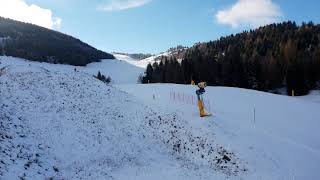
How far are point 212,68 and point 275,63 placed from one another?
605 inches

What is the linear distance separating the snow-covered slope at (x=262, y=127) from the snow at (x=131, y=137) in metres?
0.09

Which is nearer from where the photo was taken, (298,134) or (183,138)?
(183,138)

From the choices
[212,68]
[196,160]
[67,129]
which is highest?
[212,68]

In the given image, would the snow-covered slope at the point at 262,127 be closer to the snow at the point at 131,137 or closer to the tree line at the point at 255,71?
the snow at the point at 131,137

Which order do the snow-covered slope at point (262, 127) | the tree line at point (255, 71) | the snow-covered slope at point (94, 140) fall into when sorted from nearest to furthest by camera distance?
the snow-covered slope at point (94, 140)
the snow-covered slope at point (262, 127)
the tree line at point (255, 71)

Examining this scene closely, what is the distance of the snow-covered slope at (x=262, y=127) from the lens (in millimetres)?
28125

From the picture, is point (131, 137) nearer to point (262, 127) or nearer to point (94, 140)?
point (94, 140)

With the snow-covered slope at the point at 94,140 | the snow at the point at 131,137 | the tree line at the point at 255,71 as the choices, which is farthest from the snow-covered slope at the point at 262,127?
the tree line at the point at 255,71

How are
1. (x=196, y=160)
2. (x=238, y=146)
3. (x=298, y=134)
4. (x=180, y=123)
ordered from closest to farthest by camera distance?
(x=196, y=160), (x=238, y=146), (x=180, y=123), (x=298, y=134)

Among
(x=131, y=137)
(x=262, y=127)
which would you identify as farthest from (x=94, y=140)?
(x=262, y=127)

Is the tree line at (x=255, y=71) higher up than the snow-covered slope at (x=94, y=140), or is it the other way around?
the tree line at (x=255, y=71)

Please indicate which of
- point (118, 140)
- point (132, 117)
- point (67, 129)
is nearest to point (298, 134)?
point (132, 117)

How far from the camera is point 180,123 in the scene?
33.8 metres

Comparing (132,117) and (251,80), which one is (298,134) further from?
(251,80)
